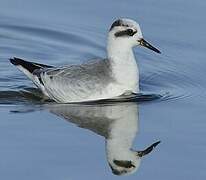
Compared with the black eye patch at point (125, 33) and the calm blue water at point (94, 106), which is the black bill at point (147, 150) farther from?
the black eye patch at point (125, 33)

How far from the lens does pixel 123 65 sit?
14469 millimetres

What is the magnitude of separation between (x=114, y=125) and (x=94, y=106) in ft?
2.37

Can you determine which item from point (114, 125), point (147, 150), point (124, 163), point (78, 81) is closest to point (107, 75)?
point (78, 81)

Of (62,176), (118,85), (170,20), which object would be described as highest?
(170,20)

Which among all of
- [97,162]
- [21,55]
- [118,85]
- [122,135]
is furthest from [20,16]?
[97,162]

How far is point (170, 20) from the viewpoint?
56.8 feet

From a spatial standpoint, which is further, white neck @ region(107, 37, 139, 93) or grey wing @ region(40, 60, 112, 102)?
white neck @ region(107, 37, 139, 93)

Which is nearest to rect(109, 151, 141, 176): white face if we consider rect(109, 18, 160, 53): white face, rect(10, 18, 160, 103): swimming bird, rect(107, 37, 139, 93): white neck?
rect(10, 18, 160, 103): swimming bird

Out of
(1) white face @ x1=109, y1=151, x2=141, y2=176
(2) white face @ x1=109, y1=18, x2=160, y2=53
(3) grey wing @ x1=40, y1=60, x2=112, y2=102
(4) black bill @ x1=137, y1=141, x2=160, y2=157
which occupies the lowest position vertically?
(1) white face @ x1=109, y1=151, x2=141, y2=176

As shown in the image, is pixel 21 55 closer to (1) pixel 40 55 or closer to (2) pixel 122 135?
(1) pixel 40 55

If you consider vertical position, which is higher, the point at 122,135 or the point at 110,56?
the point at 110,56

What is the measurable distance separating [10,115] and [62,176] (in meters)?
2.48

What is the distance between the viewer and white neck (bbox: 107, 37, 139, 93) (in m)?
14.4

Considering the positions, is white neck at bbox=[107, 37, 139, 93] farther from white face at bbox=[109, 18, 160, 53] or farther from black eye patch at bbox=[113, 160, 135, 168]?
black eye patch at bbox=[113, 160, 135, 168]
